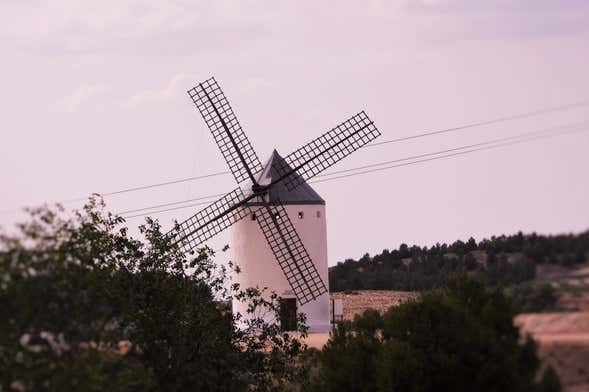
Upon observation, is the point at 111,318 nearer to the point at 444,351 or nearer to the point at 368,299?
the point at 444,351

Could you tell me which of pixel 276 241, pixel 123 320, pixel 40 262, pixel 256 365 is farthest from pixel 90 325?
pixel 276 241

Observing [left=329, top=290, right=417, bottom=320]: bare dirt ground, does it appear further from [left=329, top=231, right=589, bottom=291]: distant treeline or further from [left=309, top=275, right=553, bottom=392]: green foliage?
[left=309, top=275, right=553, bottom=392]: green foliage

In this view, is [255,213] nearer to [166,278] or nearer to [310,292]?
[310,292]

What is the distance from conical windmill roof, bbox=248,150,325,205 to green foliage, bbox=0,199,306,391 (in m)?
11.8

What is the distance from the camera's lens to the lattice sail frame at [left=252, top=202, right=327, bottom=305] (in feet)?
134

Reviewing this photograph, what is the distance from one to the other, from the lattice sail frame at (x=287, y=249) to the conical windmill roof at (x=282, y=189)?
0.44m

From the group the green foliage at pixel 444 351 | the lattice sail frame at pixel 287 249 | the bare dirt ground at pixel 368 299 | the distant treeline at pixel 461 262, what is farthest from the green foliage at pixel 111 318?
the bare dirt ground at pixel 368 299

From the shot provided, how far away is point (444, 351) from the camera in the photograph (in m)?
23.0

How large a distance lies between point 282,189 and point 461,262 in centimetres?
653

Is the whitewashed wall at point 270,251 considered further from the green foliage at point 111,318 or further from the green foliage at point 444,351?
the green foliage at point 444,351

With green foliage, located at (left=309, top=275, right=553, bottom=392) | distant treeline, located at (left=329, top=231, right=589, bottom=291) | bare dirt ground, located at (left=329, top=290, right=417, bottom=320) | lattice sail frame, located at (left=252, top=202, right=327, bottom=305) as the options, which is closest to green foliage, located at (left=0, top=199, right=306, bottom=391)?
green foliage, located at (left=309, top=275, right=553, bottom=392)

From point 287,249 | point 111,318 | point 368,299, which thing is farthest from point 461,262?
point 111,318

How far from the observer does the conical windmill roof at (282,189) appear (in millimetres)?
41500

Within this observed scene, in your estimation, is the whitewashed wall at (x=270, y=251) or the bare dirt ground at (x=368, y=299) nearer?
the whitewashed wall at (x=270, y=251)
